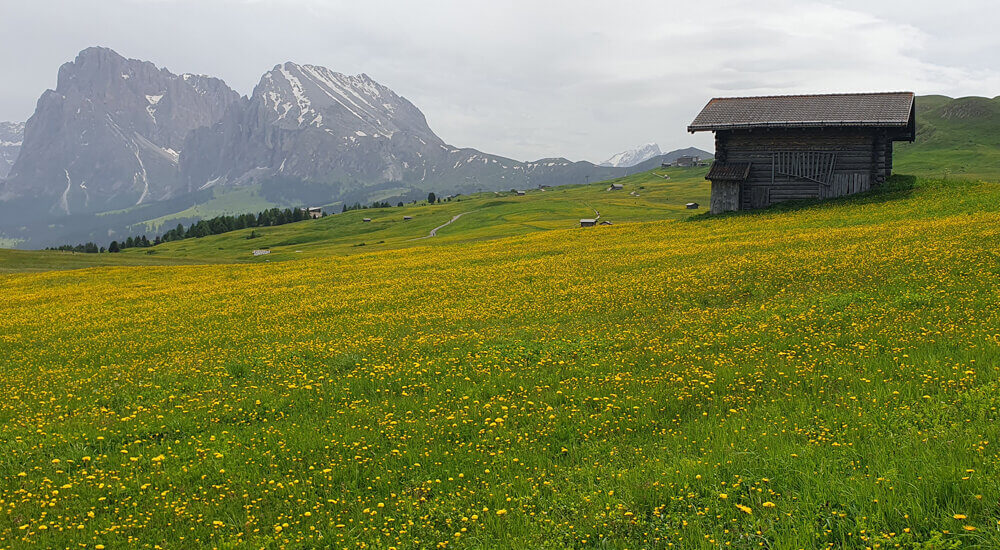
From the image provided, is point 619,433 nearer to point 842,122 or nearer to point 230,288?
point 230,288

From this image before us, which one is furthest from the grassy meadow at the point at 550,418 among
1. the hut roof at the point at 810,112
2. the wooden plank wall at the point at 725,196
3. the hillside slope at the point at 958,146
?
the hillside slope at the point at 958,146

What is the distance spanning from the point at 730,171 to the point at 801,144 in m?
5.63

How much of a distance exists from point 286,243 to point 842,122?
5842 inches

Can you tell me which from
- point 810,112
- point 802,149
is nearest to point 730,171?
point 802,149

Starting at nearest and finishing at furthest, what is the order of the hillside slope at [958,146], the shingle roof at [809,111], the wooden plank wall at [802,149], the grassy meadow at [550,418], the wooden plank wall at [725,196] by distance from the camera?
the grassy meadow at [550,418] < the shingle roof at [809,111] < the wooden plank wall at [802,149] < the wooden plank wall at [725,196] < the hillside slope at [958,146]

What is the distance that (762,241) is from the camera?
3228 cm

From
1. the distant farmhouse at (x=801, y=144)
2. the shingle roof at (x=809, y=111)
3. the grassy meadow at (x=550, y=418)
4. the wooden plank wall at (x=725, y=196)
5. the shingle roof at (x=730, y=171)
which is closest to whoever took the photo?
the grassy meadow at (x=550, y=418)

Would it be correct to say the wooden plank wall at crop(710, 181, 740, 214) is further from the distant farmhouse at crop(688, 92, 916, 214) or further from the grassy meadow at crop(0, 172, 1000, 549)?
the grassy meadow at crop(0, 172, 1000, 549)

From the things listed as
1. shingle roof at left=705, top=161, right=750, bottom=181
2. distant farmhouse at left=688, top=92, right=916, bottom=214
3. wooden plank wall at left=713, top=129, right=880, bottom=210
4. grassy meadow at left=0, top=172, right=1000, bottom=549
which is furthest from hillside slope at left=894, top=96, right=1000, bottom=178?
grassy meadow at left=0, top=172, right=1000, bottom=549

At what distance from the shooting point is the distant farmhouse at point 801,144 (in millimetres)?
46031

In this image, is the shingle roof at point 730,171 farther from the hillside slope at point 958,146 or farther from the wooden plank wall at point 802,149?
the hillside slope at point 958,146

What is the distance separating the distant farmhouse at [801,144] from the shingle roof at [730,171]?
0.25ft

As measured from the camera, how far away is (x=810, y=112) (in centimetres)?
4756

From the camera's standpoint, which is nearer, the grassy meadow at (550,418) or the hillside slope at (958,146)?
the grassy meadow at (550,418)
